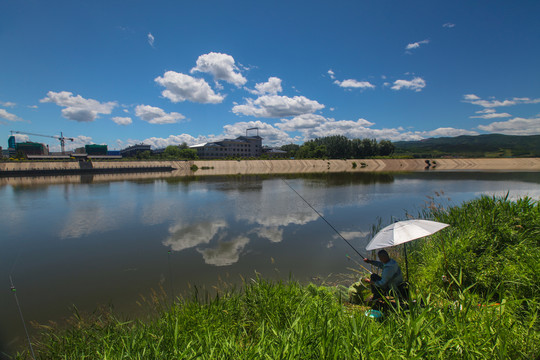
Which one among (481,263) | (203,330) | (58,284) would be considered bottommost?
(58,284)

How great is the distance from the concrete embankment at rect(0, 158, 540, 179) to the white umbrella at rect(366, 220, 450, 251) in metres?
55.9

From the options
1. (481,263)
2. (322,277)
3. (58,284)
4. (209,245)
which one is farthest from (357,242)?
(58,284)

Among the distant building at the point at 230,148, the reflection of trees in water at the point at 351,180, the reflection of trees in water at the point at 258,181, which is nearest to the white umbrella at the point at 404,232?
the reflection of trees in water at the point at 258,181

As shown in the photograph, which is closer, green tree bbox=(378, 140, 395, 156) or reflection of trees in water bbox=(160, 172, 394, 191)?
reflection of trees in water bbox=(160, 172, 394, 191)

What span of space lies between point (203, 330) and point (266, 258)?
4.77 metres

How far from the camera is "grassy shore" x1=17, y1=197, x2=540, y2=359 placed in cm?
275

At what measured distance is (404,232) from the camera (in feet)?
14.9

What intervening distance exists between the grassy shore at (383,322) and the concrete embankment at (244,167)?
55069 mm

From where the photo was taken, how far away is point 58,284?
7223mm

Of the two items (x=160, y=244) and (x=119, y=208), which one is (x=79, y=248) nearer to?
(x=160, y=244)

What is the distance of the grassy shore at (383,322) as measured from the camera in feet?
9.02

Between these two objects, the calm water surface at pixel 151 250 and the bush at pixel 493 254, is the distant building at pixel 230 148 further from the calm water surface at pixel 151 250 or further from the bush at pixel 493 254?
the bush at pixel 493 254

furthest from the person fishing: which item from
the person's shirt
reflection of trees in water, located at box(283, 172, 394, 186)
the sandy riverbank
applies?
the sandy riverbank

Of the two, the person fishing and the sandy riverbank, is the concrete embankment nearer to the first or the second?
the sandy riverbank
